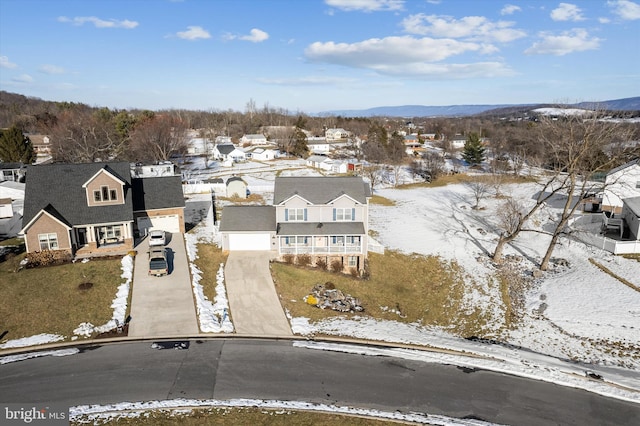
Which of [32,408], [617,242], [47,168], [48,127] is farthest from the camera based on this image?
[48,127]

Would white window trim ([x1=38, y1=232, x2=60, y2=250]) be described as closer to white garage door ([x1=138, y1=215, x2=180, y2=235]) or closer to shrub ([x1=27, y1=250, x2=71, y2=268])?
shrub ([x1=27, y1=250, x2=71, y2=268])

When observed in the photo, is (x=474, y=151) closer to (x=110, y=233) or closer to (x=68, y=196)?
(x=110, y=233)

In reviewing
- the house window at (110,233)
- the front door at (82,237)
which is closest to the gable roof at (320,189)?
the house window at (110,233)

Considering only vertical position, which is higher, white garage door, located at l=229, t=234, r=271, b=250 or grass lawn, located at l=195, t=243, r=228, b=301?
white garage door, located at l=229, t=234, r=271, b=250

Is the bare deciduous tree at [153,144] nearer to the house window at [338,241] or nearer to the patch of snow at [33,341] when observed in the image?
the house window at [338,241]

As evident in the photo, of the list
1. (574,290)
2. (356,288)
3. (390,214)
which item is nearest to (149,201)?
(356,288)

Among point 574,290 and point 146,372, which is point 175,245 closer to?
point 146,372

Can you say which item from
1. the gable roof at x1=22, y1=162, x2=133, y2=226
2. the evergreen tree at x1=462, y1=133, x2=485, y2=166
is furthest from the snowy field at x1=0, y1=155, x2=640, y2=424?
the evergreen tree at x1=462, y1=133, x2=485, y2=166

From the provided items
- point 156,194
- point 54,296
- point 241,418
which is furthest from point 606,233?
point 54,296
